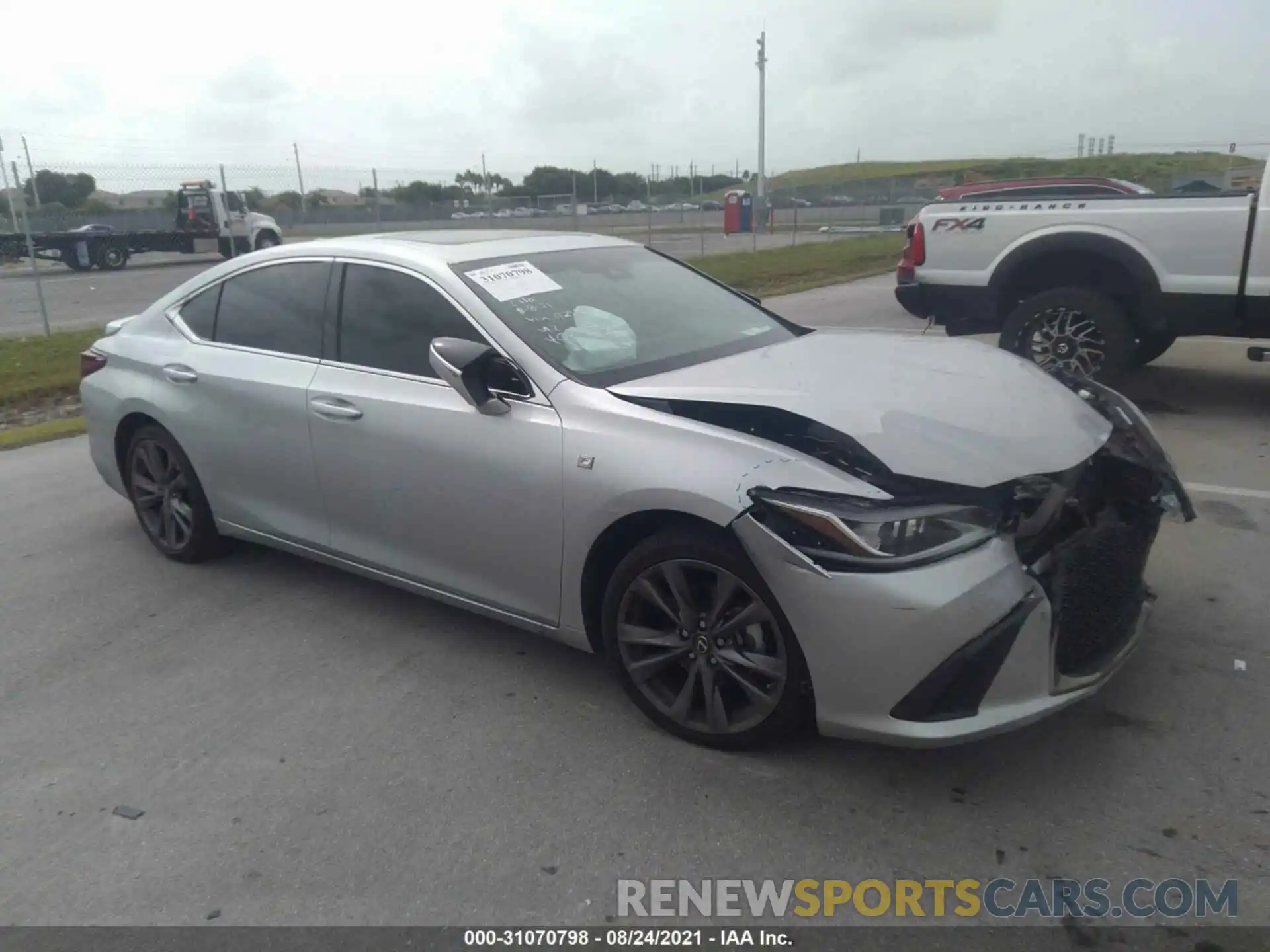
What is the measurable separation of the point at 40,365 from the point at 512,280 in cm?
931

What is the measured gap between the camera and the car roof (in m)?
4.20

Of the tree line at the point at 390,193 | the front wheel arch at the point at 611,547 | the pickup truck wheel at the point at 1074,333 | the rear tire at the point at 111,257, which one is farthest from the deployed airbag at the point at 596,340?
the rear tire at the point at 111,257

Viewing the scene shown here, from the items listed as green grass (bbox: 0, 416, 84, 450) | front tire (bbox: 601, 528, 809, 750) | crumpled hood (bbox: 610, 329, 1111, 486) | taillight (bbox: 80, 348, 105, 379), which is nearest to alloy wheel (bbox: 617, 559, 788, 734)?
front tire (bbox: 601, 528, 809, 750)

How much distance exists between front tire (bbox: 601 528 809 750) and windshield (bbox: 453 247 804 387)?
0.73m

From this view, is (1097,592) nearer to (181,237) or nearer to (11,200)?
(11,200)

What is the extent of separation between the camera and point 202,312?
5.01 m

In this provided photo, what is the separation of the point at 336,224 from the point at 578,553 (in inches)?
1116

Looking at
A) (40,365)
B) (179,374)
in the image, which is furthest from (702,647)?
(40,365)

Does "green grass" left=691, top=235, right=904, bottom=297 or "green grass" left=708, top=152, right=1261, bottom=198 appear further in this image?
"green grass" left=708, top=152, right=1261, bottom=198

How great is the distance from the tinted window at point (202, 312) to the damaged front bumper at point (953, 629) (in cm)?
315

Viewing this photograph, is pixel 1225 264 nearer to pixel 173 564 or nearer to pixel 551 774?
pixel 551 774

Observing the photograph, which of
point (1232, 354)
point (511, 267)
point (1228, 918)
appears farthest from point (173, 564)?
point (1232, 354)

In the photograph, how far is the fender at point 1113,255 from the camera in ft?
23.8

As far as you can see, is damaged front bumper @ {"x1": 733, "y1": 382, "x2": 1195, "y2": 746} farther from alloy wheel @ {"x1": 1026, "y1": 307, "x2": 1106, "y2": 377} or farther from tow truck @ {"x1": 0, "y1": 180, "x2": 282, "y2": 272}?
tow truck @ {"x1": 0, "y1": 180, "x2": 282, "y2": 272}
